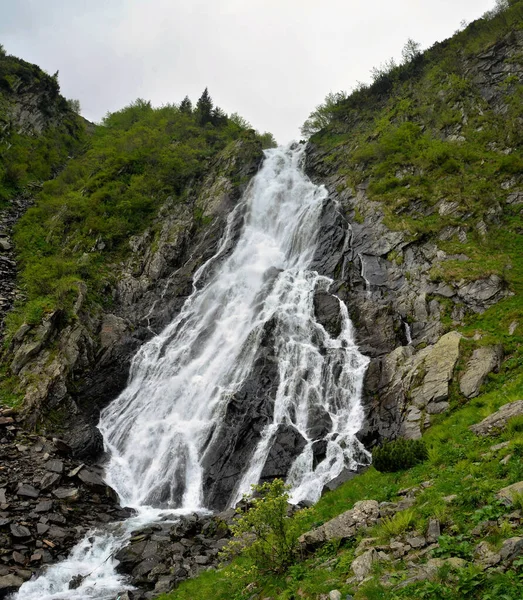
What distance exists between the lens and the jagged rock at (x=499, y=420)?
10.2 metres

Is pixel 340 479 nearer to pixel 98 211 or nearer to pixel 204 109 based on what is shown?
pixel 98 211

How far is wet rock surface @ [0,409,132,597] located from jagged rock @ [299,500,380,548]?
32.7ft

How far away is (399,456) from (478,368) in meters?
7.35

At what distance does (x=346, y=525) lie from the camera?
8664mm

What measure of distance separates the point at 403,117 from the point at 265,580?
1833 inches

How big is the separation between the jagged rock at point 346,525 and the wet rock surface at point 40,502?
9.97 meters

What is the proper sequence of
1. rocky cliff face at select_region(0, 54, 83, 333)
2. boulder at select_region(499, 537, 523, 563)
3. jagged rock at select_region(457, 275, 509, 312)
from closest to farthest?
boulder at select_region(499, 537, 523, 563) → jagged rock at select_region(457, 275, 509, 312) → rocky cliff face at select_region(0, 54, 83, 333)

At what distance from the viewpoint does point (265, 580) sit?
8.55m

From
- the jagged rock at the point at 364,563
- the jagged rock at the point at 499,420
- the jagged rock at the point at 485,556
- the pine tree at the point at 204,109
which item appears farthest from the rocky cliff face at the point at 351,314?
the pine tree at the point at 204,109

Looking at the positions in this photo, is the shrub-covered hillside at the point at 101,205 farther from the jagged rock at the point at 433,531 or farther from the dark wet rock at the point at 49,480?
the jagged rock at the point at 433,531

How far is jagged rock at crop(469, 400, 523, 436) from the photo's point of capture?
10.2 m

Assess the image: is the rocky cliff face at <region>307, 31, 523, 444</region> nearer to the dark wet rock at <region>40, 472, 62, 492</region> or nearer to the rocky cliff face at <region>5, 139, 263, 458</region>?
the rocky cliff face at <region>5, 139, 263, 458</region>

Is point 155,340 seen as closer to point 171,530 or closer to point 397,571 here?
point 171,530

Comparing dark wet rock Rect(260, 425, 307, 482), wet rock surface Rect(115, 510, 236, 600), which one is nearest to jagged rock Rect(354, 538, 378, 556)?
wet rock surface Rect(115, 510, 236, 600)
